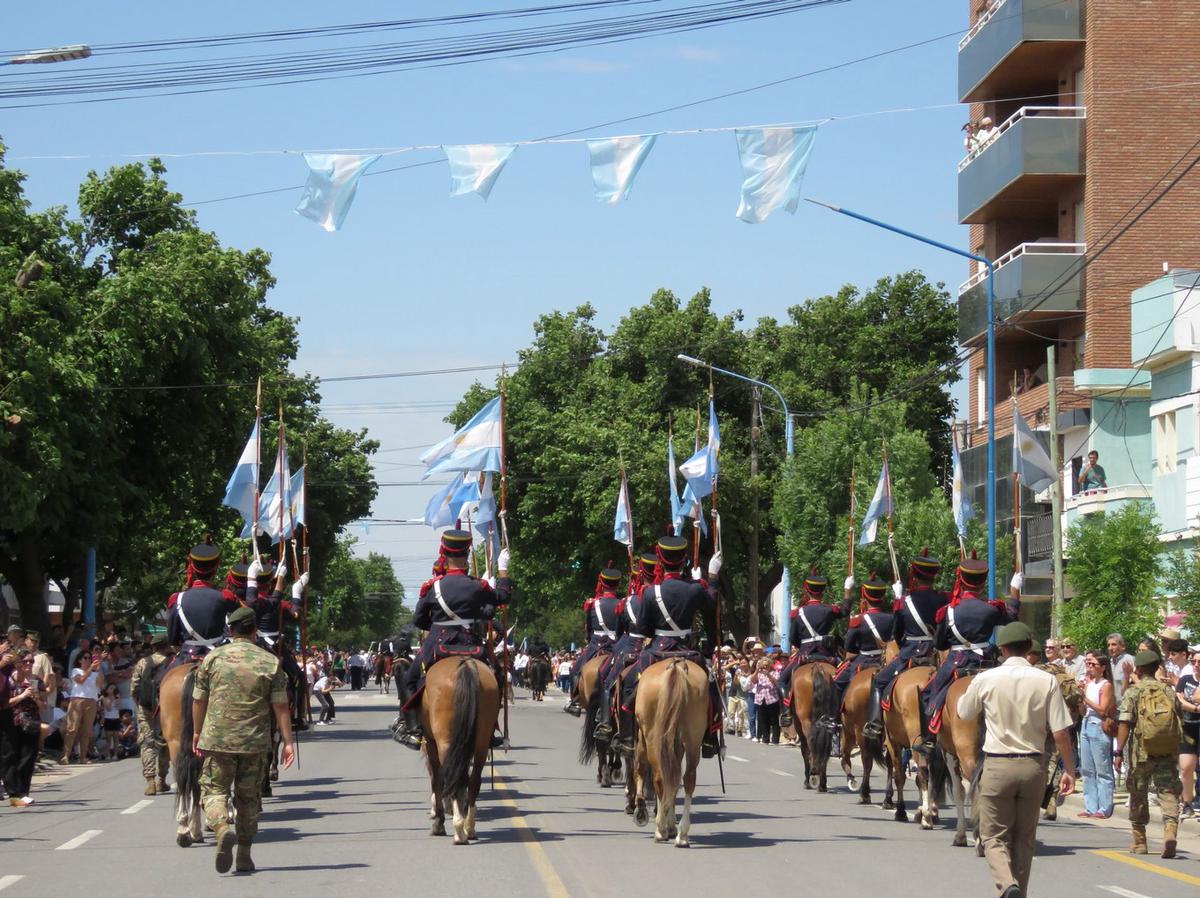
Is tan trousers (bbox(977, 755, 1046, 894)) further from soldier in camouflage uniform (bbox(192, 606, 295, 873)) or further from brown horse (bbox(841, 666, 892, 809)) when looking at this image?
brown horse (bbox(841, 666, 892, 809))

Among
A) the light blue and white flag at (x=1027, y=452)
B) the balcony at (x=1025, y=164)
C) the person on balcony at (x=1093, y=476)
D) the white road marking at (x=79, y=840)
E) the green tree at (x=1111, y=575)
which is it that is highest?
the balcony at (x=1025, y=164)

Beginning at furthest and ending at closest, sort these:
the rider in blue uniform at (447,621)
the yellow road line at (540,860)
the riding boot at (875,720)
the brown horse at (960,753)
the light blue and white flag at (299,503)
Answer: the light blue and white flag at (299,503) → the riding boot at (875,720) → the rider in blue uniform at (447,621) → the brown horse at (960,753) → the yellow road line at (540,860)

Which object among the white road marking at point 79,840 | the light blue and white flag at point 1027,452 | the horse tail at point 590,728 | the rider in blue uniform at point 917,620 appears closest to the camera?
the white road marking at point 79,840

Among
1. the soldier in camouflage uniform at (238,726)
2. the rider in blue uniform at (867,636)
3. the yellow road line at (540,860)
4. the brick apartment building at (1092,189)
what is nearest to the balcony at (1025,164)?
the brick apartment building at (1092,189)

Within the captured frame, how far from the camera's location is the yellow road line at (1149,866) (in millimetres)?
13688

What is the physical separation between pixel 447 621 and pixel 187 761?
2.46 meters

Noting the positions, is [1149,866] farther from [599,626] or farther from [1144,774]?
[599,626]

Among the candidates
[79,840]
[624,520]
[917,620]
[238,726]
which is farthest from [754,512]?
[238,726]

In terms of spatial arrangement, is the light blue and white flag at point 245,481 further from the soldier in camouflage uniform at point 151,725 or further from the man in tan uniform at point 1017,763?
the man in tan uniform at point 1017,763

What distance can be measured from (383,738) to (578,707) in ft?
33.5

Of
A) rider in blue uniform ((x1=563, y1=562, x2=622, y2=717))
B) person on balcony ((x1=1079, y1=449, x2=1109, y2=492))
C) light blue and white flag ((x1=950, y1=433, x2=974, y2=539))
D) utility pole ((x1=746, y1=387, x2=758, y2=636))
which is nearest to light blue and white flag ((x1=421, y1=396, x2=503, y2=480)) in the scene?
rider in blue uniform ((x1=563, y1=562, x2=622, y2=717))

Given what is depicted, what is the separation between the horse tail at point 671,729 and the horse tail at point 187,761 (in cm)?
373

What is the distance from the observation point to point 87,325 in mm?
35625

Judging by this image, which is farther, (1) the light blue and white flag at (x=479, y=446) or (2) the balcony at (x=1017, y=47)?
(2) the balcony at (x=1017, y=47)
